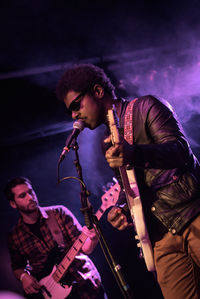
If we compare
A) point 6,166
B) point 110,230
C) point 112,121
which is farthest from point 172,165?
point 6,166

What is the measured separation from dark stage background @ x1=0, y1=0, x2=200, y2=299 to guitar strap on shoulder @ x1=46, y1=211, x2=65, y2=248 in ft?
4.99

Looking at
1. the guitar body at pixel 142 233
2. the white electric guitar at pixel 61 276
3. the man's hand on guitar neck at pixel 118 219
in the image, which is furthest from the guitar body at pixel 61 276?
the guitar body at pixel 142 233

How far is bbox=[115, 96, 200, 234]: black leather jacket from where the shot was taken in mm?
1359

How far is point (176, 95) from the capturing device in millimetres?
4559

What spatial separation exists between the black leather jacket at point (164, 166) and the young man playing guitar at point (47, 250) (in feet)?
5.67

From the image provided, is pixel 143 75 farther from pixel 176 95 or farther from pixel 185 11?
pixel 185 11

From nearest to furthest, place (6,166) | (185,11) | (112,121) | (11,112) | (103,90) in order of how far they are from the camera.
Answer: (112,121) → (103,90) → (185,11) → (11,112) → (6,166)

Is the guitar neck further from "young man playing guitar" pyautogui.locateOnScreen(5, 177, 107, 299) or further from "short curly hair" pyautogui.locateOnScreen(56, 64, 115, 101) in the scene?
"short curly hair" pyautogui.locateOnScreen(56, 64, 115, 101)

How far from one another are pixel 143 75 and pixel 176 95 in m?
0.84

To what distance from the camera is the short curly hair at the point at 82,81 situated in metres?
2.21

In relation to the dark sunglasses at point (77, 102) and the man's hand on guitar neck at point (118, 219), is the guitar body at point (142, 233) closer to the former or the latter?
the man's hand on guitar neck at point (118, 219)

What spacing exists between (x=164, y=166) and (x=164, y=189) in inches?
11.3

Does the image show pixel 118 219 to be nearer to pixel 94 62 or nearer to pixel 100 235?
pixel 100 235

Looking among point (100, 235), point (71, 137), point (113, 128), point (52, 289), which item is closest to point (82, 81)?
point (71, 137)
